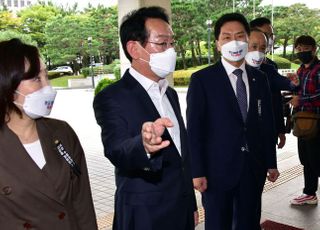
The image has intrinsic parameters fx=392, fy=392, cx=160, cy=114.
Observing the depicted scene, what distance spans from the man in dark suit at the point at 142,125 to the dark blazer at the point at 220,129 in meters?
0.52

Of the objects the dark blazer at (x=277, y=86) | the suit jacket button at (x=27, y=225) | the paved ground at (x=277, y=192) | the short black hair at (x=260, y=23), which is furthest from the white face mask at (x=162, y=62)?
the paved ground at (x=277, y=192)

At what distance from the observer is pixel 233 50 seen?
9.07 ft

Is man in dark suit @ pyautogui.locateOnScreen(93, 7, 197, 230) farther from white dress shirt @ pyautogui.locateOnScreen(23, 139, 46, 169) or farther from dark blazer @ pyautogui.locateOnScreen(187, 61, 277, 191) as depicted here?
dark blazer @ pyautogui.locateOnScreen(187, 61, 277, 191)

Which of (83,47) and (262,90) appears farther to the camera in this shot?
(83,47)

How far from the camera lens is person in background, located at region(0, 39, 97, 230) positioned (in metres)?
1.62

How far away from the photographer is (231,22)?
9.21 feet

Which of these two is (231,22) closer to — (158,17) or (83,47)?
(158,17)

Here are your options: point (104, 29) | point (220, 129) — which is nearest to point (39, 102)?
point (220, 129)

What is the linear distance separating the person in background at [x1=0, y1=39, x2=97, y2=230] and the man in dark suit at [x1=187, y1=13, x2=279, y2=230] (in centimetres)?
104

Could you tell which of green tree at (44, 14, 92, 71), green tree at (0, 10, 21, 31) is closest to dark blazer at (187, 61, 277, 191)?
green tree at (0, 10, 21, 31)

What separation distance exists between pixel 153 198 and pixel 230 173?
0.91m

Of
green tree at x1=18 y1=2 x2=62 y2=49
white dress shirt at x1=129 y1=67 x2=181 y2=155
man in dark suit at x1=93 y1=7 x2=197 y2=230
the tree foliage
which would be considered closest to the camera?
man in dark suit at x1=93 y1=7 x2=197 y2=230

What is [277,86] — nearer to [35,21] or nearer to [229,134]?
[229,134]

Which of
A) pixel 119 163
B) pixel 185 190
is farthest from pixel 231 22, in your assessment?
pixel 119 163
